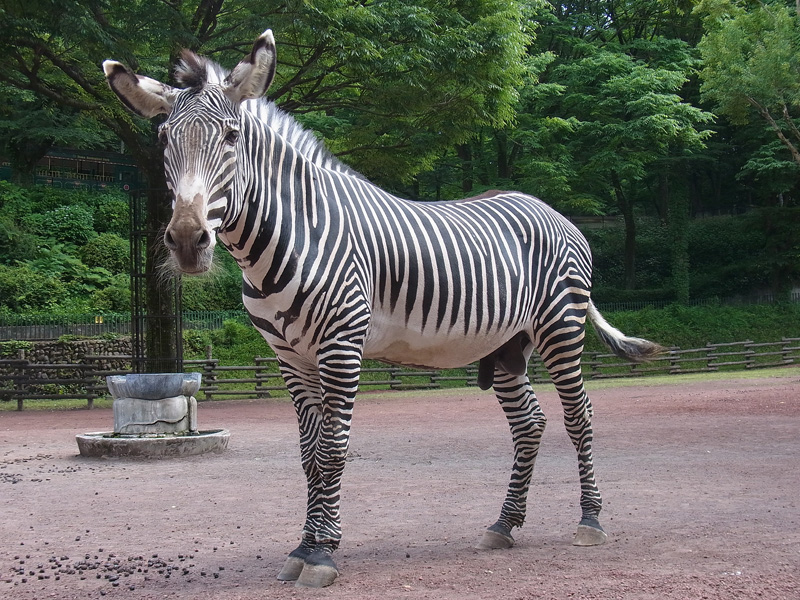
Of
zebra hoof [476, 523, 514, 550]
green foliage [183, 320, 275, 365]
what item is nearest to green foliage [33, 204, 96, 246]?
green foliage [183, 320, 275, 365]

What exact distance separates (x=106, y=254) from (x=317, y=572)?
26.6 metres

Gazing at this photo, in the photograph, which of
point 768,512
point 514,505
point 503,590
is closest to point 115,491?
point 514,505

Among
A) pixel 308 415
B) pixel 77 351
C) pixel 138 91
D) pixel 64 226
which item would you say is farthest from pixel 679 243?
pixel 138 91

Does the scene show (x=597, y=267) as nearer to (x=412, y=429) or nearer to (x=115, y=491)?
(x=412, y=429)

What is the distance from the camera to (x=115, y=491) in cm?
828

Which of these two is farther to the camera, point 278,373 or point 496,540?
point 278,373

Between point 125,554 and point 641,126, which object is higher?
point 641,126

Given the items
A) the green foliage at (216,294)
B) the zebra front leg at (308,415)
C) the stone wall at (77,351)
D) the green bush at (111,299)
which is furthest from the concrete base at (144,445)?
the green foliage at (216,294)

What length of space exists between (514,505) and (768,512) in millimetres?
2236

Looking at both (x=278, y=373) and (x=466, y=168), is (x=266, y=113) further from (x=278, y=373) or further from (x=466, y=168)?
(x=466, y=168)

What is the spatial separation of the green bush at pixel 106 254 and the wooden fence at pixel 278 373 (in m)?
7.64

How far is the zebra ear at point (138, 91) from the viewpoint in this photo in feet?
13.8

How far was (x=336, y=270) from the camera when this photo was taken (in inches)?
174

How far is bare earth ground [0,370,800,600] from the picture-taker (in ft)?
14.3
